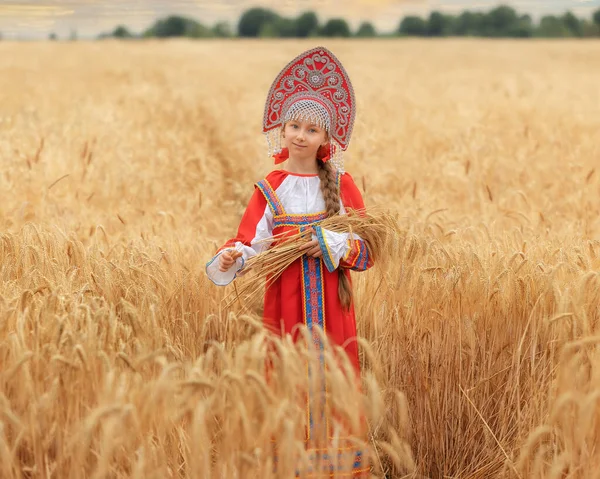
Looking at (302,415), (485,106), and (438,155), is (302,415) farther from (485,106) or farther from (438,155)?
(485,106)

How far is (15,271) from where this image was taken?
338 cm

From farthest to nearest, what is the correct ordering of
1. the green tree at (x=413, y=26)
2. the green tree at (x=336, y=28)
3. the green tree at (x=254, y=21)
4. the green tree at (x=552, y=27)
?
1. the green tree at (x=254, y=21)
2. the green tree at (x=336, y=28)
3. the green tree at (x=413, y=26)
4. the green tree at (x=552, y=27)

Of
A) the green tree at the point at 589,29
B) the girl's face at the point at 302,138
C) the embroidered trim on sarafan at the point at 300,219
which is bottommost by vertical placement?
the embroidered trim on sarafan at the point at 300,219

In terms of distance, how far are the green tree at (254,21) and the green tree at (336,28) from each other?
14.8ft

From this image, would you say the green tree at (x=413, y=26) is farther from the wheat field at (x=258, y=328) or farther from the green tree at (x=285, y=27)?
the wheat field at (x=258, y=328)

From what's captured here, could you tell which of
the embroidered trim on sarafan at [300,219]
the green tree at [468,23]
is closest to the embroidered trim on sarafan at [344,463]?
the embroidered trim on sarafan at [300,219]

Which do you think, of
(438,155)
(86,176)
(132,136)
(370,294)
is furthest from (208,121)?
(370,294)

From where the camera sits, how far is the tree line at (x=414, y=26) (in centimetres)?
5128

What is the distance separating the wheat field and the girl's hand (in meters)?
0.24

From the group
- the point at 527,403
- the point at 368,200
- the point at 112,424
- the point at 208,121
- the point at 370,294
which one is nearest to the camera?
the point at 112,424

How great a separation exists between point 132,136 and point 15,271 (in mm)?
5779

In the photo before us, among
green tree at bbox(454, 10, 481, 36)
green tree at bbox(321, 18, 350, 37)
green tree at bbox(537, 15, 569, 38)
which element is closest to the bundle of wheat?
green tree at bbox(537, 15, 569, 38)

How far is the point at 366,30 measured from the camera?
58.8 metres

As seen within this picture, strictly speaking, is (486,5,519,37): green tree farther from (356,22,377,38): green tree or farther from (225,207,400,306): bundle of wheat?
(225,207,400,306): bundle of wheat
